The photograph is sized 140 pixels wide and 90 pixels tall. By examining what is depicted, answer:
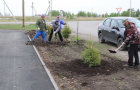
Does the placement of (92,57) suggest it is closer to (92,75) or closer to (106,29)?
(92,75)

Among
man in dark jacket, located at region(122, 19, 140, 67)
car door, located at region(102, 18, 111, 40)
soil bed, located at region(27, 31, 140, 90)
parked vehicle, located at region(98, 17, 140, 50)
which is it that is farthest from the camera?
car door, located at region(102, 18, 111, 40)

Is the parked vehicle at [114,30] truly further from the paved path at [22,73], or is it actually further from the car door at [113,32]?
the paved path at [22,73]

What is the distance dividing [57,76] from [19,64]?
85.5 inches

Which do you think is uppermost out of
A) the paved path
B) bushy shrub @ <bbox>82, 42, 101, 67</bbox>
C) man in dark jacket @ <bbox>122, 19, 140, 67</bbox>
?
man in dark jacket @ <bbox>122, 19, 140, 67</bbox>

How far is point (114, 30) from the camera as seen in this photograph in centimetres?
1120

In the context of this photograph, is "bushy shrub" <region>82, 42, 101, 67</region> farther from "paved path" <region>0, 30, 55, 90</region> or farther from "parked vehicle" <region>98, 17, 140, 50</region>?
"parked vehicle" <region>98, 17, 140, 50</region>

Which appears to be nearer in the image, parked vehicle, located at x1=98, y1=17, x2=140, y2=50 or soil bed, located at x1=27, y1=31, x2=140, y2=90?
soil bed, located at x1=27, y1=31, x2=140, y2=90

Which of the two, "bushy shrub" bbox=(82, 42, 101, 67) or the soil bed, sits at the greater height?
"bushy shrub" bbox=(82, 42, 101, 67)

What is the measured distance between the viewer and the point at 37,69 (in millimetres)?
7055

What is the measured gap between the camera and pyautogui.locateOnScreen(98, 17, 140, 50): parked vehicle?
1065 cm

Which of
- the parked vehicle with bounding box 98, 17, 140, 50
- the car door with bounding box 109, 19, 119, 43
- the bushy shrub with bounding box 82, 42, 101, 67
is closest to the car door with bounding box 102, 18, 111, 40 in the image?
the parked vehicle with bounding box 98, 17, 140, 50

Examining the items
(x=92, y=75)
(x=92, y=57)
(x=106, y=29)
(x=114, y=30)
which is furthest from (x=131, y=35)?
(x=106, y=29)

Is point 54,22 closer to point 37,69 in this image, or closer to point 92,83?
point 37,69

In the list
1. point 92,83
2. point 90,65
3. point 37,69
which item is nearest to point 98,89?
point 92,83
